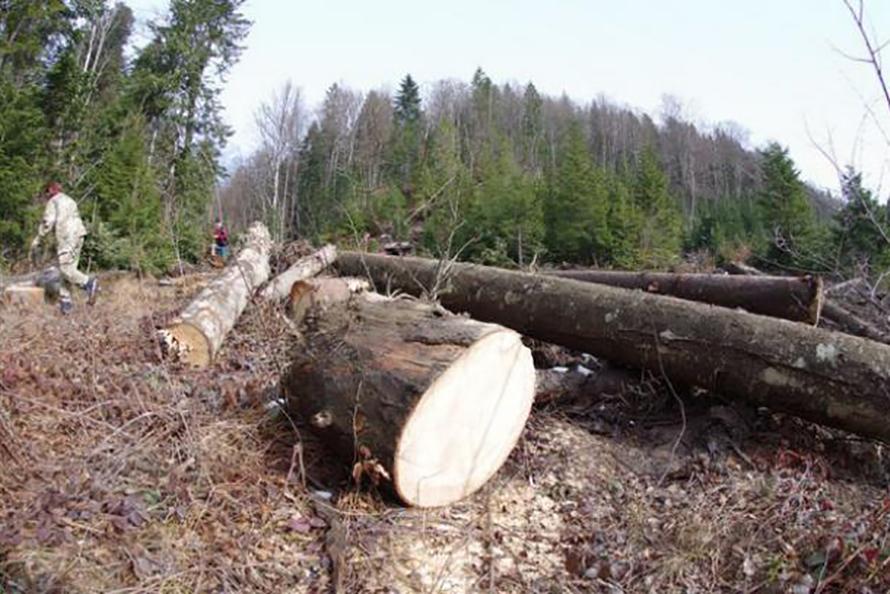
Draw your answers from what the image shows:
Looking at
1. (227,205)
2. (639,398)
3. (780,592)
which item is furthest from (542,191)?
(780,592)

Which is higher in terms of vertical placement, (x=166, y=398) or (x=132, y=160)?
(x=132, y=160)

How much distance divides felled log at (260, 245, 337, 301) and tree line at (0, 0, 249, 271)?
1.39m

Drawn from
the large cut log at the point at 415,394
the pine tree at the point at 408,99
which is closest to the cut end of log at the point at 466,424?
the large cut log at the point at 415,394

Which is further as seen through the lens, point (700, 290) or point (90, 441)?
point (700, 290)

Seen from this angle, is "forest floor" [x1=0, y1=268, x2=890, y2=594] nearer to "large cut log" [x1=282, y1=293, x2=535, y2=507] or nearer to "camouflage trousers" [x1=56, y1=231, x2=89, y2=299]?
"large cut log" [x1=282, y1=293, x2=535, y2=507]

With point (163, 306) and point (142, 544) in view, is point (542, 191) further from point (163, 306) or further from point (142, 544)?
point (142, 544)

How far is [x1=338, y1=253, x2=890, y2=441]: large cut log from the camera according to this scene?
3.65 meters

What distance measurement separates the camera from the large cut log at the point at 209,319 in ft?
15.8

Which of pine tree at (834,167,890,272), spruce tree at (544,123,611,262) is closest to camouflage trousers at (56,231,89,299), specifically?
pine tree at (834,167,890,272)

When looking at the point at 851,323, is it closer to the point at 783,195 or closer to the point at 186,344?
the point at 186,344

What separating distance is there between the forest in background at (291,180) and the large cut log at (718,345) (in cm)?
84

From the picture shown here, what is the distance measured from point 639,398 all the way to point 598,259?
20823 millimetres

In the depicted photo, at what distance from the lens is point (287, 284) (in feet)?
21.3

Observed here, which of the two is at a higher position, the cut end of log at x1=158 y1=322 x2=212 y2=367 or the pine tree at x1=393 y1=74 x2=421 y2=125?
the pine tree at x1=393 y1=74 x2=421 y2=125
